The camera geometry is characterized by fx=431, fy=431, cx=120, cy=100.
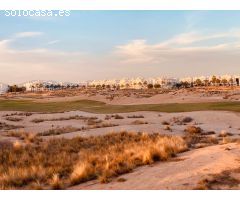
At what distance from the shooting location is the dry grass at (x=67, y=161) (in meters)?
14.3

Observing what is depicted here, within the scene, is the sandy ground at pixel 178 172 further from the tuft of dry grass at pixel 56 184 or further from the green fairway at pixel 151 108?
the green fairway at pixel 151 108

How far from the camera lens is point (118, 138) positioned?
25891mm

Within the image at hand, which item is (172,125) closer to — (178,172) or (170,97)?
(178,172)

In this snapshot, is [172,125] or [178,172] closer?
[178,172]

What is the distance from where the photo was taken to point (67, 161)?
18.1 m

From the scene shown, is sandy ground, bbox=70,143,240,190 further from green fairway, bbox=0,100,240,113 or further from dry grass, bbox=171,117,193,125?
green fairway, bbox=0,100,240,113

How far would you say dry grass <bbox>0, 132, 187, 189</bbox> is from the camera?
14.3 metres

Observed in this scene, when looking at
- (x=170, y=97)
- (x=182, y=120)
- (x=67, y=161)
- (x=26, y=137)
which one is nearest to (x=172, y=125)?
(x=182, y=120)

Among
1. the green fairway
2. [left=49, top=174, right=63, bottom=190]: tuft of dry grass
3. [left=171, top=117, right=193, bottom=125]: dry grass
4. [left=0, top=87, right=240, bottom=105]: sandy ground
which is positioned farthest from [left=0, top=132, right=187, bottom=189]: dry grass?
[left=0, top=87, right=240, bottom=105]: sandy ground

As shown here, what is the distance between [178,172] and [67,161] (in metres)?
6.08
